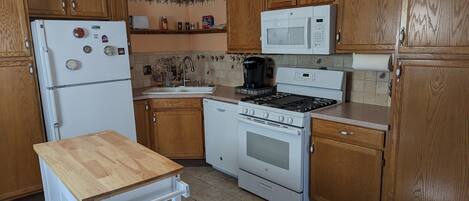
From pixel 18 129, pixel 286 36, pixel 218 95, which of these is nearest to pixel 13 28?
pixel 18 129

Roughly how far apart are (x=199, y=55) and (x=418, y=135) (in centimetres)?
289

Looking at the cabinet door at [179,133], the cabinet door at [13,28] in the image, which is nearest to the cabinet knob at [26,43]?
the cabinet door at [13,28]

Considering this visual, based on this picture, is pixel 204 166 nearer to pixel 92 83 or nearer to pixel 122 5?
pixel 92 83

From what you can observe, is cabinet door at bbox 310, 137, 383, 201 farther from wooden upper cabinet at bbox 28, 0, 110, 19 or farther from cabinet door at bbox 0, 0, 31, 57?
cabinet door at bbox 0, 0, 31, 57

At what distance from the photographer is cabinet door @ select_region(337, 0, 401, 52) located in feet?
7.09

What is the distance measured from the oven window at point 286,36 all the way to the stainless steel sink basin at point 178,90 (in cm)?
99

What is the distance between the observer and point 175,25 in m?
4.06

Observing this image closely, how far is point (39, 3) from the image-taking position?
273cm

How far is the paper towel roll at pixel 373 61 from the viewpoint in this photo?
2234 mm

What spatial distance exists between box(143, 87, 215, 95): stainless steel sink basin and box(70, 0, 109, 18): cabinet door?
2.92ft

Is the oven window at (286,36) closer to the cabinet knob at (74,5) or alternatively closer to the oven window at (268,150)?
the oven window at (268,150)

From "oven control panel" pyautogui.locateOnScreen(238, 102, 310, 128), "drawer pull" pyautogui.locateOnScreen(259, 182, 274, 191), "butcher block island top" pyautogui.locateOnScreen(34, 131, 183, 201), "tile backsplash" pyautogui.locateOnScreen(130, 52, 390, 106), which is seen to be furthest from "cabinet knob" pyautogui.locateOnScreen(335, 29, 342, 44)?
"butcher block island top" pyautogui.locateOnScreen(34, 131, 183, 201)

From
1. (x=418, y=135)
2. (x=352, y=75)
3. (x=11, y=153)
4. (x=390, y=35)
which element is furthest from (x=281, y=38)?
(x=11, y=153)

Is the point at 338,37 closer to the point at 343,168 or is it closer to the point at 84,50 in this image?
the point at 343,168
